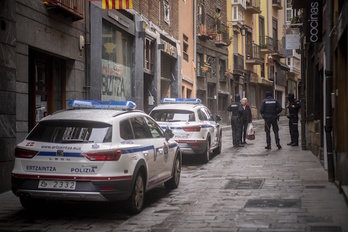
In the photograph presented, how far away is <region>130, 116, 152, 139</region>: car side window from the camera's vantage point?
30.3 feet

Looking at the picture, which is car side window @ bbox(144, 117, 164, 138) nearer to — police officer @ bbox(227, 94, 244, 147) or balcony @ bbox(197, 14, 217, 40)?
police officer @ bbox(227, 94, 244, 147)

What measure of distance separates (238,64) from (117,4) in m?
28.1

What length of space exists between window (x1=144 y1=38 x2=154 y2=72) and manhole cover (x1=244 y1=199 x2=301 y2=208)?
13831 millimetres

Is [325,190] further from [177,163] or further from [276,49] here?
[276,49]

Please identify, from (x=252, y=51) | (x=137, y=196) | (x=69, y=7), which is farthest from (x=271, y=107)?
(x=252, y=51)

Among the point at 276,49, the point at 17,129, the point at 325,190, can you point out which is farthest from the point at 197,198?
the point at 276,49

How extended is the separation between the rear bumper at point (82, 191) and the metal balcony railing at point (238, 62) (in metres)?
33.6

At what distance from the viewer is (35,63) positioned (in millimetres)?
13312

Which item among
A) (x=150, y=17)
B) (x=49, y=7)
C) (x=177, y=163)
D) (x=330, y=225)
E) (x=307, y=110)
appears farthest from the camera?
(x=150, y=17)

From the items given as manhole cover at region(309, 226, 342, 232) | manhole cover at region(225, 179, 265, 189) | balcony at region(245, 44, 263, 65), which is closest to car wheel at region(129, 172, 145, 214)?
manhole cover at region(309, 226, 342, 232)

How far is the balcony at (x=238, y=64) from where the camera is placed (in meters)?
41.1

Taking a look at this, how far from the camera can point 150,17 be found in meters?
23.3

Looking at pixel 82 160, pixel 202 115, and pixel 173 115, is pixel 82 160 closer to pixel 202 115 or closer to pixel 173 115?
pixel 173 115

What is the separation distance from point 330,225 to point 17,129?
22.3ft
